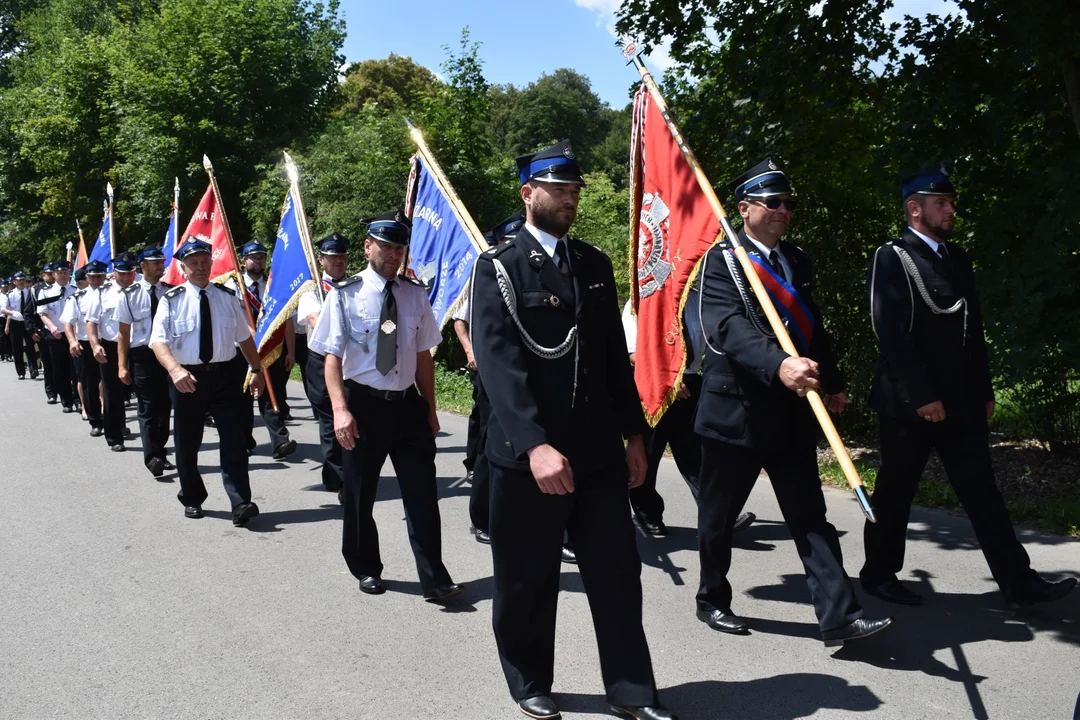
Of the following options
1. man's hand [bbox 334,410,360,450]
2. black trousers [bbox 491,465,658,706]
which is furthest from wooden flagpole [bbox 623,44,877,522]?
man's hand [bbox 334,410,360,450]

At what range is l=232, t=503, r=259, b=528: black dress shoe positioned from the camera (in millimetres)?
7562

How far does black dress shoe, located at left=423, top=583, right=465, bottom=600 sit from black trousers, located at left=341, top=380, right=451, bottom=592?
0.08 feet

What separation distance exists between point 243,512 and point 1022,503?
559 centimetres

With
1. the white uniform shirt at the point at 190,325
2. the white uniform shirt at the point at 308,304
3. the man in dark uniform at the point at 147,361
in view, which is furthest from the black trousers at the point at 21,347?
the white uniform shirt at the point at 190,325

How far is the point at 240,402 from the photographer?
783cm

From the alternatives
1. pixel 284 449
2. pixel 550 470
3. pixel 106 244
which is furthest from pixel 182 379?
pixel 106 244

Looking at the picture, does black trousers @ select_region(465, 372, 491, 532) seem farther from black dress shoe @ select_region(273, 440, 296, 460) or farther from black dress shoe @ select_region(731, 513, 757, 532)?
black dress shoe @ select_region(273, 440, 296, 460)

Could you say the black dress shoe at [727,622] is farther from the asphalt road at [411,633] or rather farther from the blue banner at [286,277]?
the blue banner at [286,277]

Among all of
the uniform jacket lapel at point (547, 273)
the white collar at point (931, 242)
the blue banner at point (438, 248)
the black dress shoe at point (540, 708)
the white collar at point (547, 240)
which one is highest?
the blue banner at point (438, 248)

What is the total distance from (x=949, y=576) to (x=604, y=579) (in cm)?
282

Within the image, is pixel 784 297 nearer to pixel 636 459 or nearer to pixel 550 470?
pixel 636 459

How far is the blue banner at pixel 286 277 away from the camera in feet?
29.9

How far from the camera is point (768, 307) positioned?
4.48 m

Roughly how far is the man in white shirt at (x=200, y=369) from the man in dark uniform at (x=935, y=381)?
15.1 feet
